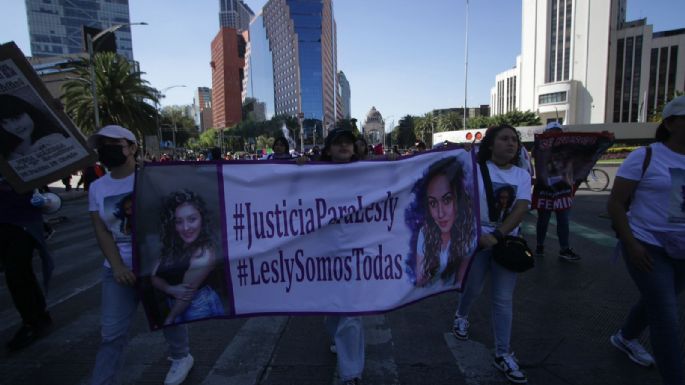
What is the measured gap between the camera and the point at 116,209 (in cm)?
258

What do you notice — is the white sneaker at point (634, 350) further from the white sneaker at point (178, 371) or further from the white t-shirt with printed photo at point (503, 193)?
the white sneaker at point (178, 371)

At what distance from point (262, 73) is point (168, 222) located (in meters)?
170

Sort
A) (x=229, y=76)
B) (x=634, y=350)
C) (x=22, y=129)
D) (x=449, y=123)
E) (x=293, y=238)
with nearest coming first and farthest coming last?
(x=293, y=238) < (x=634, y=350) < (x=22, y=129) < (x=449, y=123) < (x=229, y=76)

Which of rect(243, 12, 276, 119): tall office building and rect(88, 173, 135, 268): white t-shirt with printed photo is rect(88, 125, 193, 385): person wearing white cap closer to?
rect(88, 173, 135, 268): white t-shirt with printed photo

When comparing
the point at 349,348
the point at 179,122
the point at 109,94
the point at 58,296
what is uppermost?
the point at 179,122

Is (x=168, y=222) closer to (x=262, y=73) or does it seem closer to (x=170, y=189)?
(x=170, y=189)

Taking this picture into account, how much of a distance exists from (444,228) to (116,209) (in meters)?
2.23

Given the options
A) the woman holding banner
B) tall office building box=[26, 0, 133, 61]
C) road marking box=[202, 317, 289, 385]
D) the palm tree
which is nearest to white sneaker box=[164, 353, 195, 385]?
road marking box=[202, 317, 289, 385]

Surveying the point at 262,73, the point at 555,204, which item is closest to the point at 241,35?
the point at 262,73

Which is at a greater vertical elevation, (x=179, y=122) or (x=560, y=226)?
(x=179, y=122)

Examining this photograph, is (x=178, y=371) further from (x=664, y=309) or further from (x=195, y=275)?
(x=664, y=309)

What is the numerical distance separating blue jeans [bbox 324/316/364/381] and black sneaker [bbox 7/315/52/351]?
2.93 m

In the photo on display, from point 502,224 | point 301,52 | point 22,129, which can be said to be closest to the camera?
point 502,224

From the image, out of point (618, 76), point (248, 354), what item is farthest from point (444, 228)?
point (618, 76)
